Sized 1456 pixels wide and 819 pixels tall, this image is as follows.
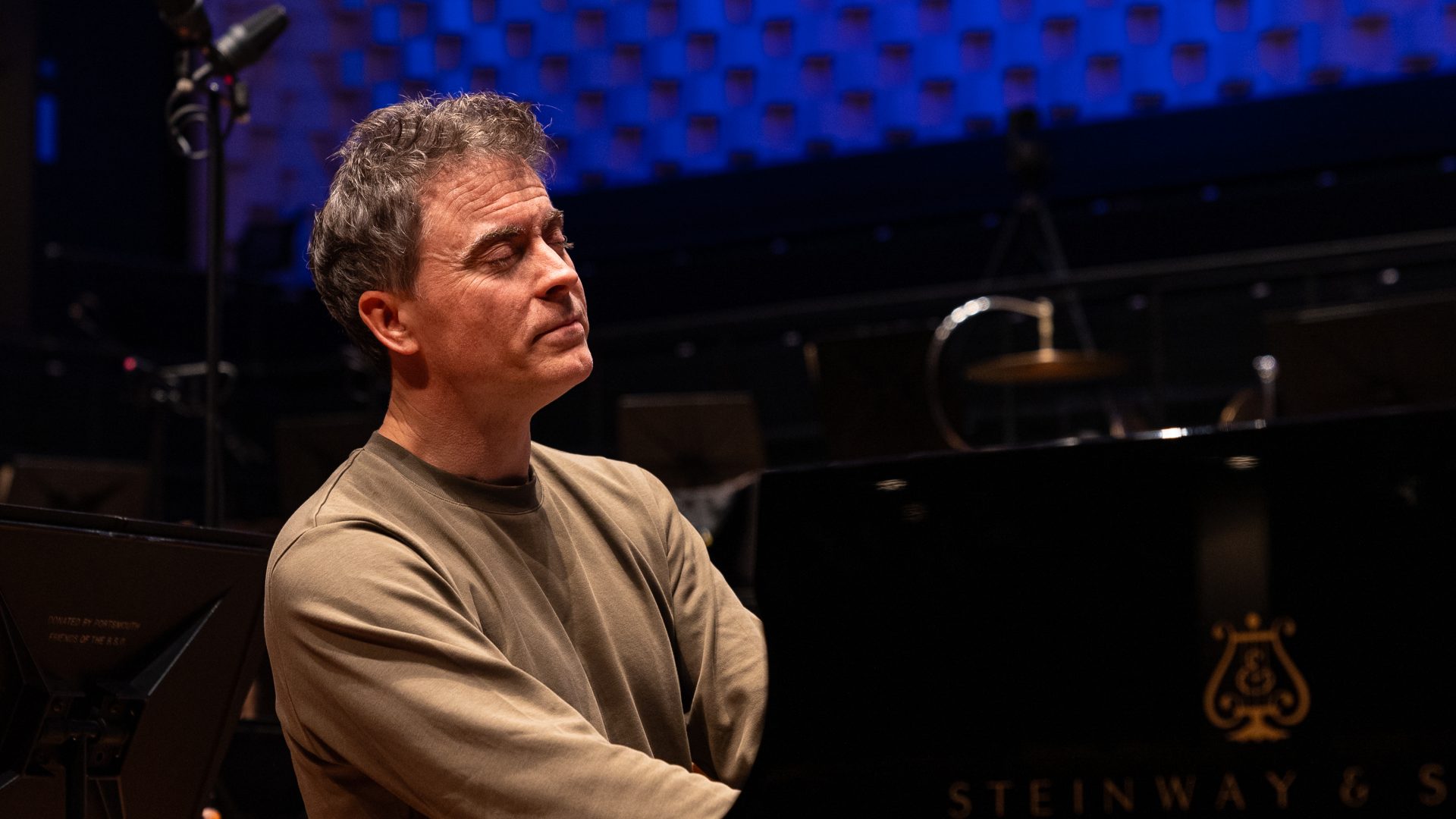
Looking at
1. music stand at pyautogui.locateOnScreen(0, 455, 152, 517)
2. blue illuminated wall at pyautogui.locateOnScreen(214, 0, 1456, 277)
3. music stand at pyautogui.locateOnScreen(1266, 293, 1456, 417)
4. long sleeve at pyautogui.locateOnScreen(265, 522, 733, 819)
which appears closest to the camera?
long sleeve at pyautogui.locateOnScreen(265, 522, 733, 819)

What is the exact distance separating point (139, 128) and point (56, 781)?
21.1 feet

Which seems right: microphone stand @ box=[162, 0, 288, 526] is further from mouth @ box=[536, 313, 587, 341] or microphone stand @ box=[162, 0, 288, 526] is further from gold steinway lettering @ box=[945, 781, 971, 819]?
gold steinway lettering @ box=[945, 781, 971, 819]

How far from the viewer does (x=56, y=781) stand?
1.35 m

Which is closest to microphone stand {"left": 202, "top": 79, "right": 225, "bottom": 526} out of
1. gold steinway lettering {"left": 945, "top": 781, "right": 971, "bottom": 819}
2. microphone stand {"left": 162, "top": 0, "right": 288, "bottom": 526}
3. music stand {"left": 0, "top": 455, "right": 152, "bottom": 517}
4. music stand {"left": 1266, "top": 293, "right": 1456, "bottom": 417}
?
microphone stand {"left": 162, "top": 0, "right": 288, "bottom": 526}

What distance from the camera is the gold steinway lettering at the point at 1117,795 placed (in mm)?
894

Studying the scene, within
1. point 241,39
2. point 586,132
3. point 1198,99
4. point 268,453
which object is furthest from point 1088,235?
point 241,39

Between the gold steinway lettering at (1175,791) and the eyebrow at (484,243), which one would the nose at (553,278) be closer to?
the eyebrow at (484,243)

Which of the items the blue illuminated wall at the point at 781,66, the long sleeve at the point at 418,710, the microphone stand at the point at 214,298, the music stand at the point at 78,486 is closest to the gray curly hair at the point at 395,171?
the long sleeve at the point at 418,710

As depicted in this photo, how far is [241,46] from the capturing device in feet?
9.07

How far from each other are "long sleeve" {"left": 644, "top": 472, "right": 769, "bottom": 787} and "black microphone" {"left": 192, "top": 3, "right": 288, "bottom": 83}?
64.0 inches

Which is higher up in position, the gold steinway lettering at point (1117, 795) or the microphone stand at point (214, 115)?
the microphone stand at point (214, 115)

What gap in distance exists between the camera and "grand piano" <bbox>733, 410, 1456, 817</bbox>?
2.92ft

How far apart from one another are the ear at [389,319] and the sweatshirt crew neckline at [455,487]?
0.10 meters

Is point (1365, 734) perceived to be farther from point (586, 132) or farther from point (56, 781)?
point (586, 132)
